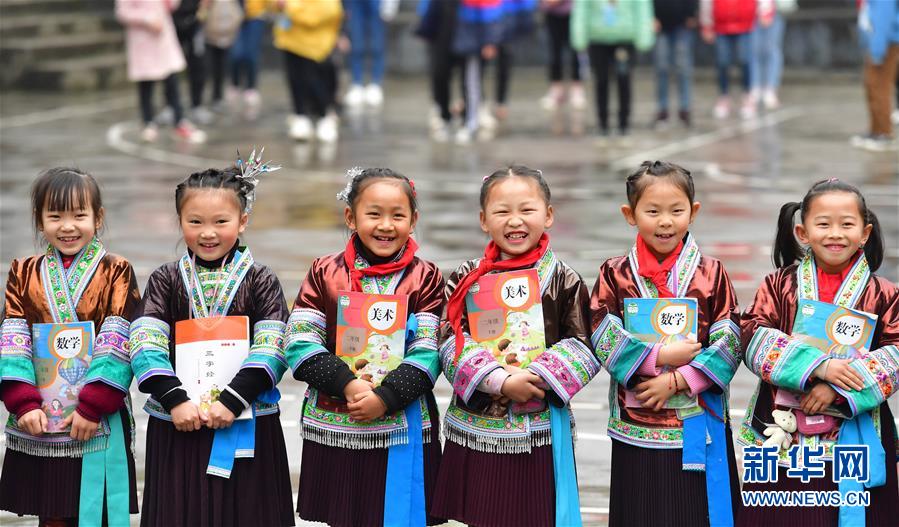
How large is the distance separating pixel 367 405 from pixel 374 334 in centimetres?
22

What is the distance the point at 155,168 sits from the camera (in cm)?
1302

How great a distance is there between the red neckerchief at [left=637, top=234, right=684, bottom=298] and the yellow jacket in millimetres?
9763

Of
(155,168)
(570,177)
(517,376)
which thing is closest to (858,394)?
(517,376)

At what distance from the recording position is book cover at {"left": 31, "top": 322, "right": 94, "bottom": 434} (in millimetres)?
4559

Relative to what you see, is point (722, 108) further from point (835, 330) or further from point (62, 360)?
point (62, 360)

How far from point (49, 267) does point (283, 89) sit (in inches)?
647

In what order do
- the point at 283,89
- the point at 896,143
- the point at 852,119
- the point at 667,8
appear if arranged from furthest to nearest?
the point at 283,89
the point at 852,119
the point at 667,8
the point at 896,143

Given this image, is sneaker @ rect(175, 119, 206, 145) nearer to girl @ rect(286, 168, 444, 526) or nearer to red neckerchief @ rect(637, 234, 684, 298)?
girl @ rect(286, 168, 444, 526)

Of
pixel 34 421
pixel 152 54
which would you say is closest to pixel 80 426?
pixel 34 421

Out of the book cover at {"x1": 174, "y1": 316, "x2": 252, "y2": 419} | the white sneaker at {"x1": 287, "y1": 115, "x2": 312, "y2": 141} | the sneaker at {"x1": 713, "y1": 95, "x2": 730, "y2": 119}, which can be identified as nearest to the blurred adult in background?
the sneaker at {"x1": 713, "y1": 95, "x2": 730, "y2": 119}

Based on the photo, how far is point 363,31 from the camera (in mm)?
18250

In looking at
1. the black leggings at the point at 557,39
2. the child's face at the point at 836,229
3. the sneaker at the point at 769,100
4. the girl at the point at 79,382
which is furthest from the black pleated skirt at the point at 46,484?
the sneaker at the point at 769,100

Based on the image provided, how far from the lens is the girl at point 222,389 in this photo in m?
4.43

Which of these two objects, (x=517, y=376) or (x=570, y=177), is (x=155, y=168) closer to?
(x=570, y=177)
